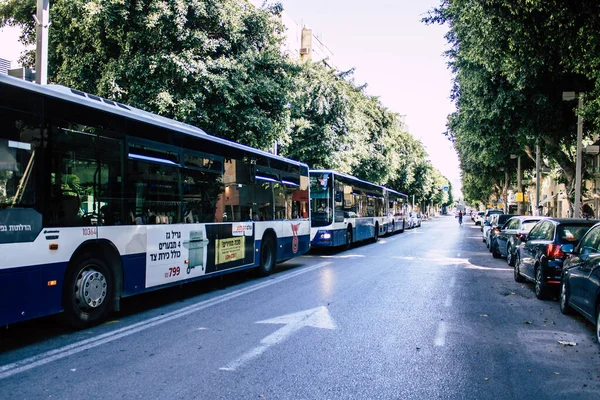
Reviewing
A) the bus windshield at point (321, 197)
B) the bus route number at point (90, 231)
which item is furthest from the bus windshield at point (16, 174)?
the bus windshield at point (321, 197)

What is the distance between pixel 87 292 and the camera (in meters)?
6.95

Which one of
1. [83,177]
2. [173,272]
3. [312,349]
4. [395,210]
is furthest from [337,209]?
[395,210]

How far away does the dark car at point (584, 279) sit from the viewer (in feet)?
22.1

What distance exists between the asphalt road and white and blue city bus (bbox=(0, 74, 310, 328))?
2.01 ft

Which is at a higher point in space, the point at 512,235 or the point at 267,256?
the point at 512,235

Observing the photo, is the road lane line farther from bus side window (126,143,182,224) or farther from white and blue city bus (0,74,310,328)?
bus side window (126,143,182,224)

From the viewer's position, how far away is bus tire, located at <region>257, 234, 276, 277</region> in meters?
12.8

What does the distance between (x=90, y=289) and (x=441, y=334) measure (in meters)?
4.91

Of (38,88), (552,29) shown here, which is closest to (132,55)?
(38,88)

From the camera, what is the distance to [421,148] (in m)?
72.2

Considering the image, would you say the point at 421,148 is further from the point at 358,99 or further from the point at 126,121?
the point at 126,121

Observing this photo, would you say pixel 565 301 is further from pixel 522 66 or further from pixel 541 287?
pixel 522 66

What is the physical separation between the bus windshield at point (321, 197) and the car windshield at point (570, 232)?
994 cm

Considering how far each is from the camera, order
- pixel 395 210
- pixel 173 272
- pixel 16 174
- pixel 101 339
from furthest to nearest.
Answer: pixel 395 210 → pixel 173 272 → pixel 101 339 → pixel 16 174
